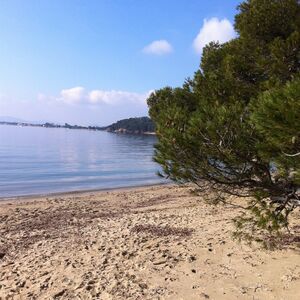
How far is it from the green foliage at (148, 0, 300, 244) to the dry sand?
2.59ft

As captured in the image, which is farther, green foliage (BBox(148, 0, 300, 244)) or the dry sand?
the dry sand

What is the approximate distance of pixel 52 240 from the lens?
10.1 meters

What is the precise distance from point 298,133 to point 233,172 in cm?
251

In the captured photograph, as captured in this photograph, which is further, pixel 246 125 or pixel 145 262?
pixel 145 262

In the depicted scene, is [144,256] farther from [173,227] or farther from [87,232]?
[87,232]

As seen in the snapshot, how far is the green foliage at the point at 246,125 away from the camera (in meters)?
5.52

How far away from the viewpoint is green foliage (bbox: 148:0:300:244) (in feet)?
18.1

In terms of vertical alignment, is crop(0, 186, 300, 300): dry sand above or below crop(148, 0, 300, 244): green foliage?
below

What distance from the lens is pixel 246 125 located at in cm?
568

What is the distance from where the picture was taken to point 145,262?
7.52 m

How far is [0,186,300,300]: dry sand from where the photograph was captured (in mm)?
6215

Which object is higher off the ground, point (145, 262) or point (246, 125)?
point (246, 125)

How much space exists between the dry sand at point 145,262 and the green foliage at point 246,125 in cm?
79

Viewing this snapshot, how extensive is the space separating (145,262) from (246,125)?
3.34 metres
